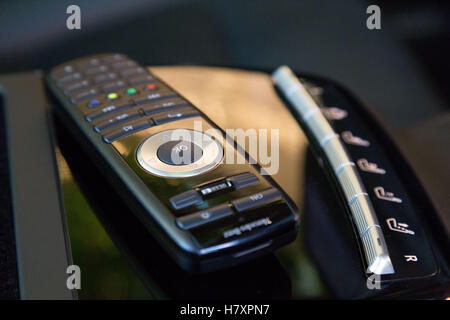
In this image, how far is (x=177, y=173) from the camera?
0.28 metres

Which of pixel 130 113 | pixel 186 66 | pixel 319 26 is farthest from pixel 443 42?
pixel 130 113

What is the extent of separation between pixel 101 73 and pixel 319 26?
11.6 inches

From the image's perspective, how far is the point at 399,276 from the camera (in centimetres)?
27

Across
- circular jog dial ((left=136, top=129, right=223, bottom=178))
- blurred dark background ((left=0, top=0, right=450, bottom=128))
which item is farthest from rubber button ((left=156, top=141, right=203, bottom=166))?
blurred dark background ((left=0, top=0, right=450, bottom=128))

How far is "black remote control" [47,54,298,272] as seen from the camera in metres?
0.25

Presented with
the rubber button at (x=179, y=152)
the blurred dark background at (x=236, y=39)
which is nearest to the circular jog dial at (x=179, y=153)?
the rubber button at (x=179, y=152)

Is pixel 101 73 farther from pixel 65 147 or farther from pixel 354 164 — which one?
pixel 354 164

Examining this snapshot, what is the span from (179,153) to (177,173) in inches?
0.7

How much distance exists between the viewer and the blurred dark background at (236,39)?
549 millimetres

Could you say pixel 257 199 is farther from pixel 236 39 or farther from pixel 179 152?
pixel 236 39

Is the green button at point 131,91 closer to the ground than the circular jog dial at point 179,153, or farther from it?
farther from it

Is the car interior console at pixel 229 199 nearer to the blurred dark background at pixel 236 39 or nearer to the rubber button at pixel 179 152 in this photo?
the rubber button at pixel 179 152

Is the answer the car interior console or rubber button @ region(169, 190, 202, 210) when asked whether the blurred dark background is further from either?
rubber button @ region(169, 190, 202, 210)

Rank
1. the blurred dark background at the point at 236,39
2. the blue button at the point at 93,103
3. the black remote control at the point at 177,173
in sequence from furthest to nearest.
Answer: the blurred dark background at the point at 236,39 → the blue button at the point at 93,103 → the black remote control at the point at 177,173
